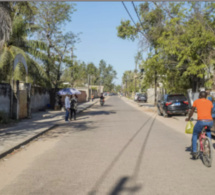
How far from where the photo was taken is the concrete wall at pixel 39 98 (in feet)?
78.2

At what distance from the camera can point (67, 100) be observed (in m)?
17.3

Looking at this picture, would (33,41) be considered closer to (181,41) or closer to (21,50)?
(21,50)

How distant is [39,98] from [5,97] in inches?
369

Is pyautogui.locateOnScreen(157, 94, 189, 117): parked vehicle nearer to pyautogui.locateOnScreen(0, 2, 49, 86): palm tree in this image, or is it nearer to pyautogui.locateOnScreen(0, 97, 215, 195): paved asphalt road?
pyautogui.locateOnScreen(0, 2, 49, 86): palm tree

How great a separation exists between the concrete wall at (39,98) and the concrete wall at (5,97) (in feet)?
19.0

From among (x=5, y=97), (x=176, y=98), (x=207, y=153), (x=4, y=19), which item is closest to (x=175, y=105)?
(x=176, y=98)

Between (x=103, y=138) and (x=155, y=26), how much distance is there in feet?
75.2

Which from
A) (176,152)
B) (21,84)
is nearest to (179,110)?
(21,84)

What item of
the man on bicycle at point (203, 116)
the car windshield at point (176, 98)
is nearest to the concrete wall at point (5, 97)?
the car windshield at point (176, 98)

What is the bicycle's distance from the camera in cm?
635

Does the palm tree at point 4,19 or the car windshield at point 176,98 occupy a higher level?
the palm tree at point 4,19

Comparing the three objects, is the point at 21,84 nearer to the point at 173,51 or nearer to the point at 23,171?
the point at 173,51

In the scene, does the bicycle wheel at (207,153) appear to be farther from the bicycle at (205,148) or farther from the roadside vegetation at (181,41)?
the roadside vegetation at (181,41)

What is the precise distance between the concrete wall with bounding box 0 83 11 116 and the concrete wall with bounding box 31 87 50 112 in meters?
5.80
